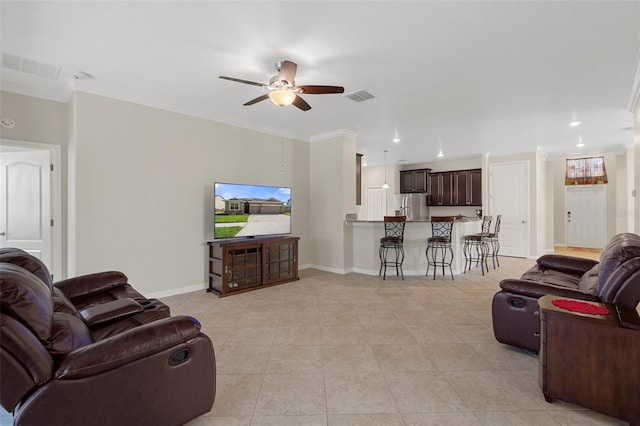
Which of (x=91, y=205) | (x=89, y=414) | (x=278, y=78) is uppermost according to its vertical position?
(x=278, y=78)

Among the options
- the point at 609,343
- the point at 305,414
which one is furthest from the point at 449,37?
the point at 305,414

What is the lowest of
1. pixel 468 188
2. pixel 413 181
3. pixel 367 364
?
pixel 367 364

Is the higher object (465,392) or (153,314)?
(153,314)

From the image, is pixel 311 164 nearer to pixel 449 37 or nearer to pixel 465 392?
pixel 449 37

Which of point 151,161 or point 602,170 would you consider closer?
point 151,161

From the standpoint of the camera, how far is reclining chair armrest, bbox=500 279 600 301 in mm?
2217

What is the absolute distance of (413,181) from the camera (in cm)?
923

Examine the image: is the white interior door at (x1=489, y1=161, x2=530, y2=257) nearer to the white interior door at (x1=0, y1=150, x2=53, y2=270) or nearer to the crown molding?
the crown molding

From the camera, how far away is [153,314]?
2.12 m

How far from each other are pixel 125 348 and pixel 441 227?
529cm

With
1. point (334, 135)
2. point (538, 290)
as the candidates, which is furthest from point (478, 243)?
point (538, 290)

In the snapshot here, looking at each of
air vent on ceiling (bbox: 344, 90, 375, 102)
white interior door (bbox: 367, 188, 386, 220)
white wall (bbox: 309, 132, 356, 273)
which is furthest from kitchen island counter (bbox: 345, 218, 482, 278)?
white interior door (bbox: 367, 188, 386, 220)

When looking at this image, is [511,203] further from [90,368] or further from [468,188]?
[90,368]

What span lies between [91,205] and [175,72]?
1.92 metres
